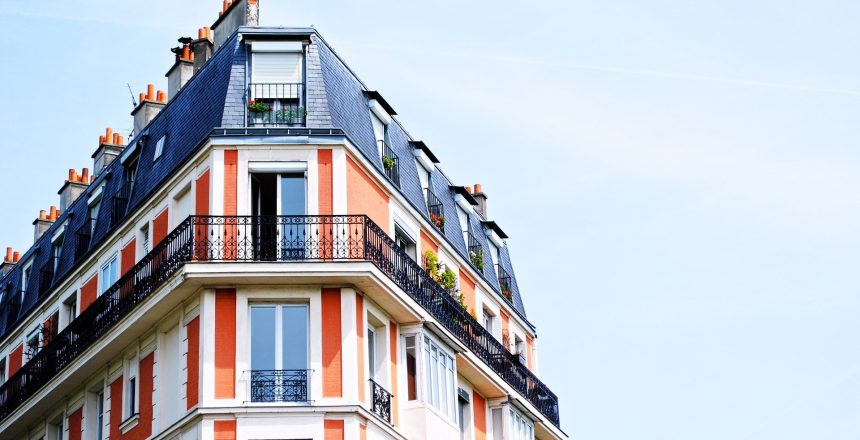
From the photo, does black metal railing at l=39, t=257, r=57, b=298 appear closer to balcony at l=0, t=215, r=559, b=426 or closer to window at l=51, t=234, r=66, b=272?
window at l=51, t=234, r=66, b=272

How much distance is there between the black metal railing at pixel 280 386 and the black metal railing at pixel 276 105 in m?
4.95

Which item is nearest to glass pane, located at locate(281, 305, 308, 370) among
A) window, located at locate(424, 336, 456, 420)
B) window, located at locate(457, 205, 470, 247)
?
window, located at locate(424, 336, 456, 420)

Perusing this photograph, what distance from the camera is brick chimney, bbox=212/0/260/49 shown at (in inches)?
1329

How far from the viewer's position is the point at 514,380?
36.3 meters

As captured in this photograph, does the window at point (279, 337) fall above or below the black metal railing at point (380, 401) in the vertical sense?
above

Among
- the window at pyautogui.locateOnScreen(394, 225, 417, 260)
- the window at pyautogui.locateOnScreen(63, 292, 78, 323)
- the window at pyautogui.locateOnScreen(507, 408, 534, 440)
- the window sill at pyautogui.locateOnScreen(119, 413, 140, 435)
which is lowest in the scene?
the window sill at pyautogui.locateOnScreen(119, 413, 140, 435)

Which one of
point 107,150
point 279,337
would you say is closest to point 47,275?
point 107,150

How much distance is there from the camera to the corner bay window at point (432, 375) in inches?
1224

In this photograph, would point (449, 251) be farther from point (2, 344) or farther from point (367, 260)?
point (2, 344)

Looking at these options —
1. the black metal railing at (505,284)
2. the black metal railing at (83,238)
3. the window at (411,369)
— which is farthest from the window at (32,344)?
the black metal railing at (505,284)

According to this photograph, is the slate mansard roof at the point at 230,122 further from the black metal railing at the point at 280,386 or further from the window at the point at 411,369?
the black metal railing at the point at 280,386

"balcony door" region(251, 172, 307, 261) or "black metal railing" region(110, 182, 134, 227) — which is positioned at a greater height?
"black metal railing" region(110, 182, 134, 227)

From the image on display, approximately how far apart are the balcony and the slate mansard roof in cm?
177

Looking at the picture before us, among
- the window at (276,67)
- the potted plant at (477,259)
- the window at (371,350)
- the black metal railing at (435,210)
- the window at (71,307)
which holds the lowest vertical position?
the window at (371,350)
